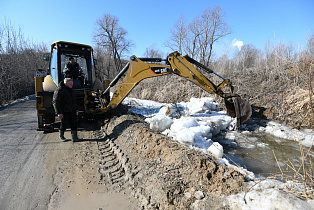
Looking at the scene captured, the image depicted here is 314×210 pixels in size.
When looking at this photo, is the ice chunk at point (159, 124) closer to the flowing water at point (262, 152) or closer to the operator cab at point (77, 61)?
the flowing water at point (262, 152)

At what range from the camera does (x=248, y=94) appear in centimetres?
726

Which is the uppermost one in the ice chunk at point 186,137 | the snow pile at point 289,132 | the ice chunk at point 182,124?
the ice chunk at point 182,124

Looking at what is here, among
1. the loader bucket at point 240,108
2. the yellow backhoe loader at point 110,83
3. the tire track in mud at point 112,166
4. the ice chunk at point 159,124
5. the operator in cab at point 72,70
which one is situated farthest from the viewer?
the operator in cab at point 72,70

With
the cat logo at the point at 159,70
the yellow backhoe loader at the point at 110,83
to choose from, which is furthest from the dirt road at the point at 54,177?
the cat logo at the point at 159,70

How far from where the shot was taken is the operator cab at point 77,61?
520 centimetres

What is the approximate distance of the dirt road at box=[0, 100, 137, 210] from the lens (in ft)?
7.03

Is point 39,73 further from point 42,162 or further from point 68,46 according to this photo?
point 42,162

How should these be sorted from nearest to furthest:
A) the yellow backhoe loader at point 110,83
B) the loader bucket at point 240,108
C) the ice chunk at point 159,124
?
the ice chunk at point 159,124 < the yellow backhoe loader at point 110,83 < the loader bucket at point 240,108

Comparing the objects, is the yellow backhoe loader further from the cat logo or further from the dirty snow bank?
the dirty snow bank

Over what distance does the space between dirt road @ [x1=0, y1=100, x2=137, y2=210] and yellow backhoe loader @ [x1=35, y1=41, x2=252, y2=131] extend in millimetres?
1160

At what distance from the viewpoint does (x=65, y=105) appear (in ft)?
13.1

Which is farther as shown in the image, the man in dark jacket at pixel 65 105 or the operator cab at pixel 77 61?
the operator cab at pixel 77 61

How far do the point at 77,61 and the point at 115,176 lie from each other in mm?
4979

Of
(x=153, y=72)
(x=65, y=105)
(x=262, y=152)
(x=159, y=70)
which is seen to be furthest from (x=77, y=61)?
(x=262, y=152)
